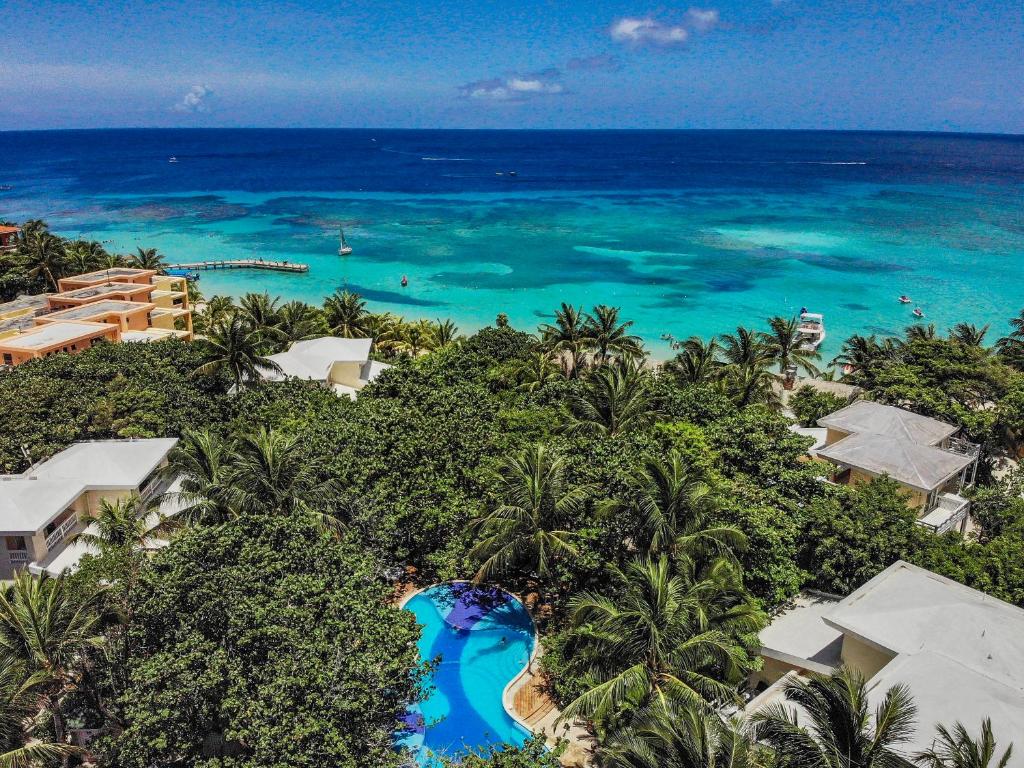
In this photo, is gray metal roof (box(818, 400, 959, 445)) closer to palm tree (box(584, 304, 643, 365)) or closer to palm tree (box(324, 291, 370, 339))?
palm tree (box(584, 304, 643, 365))

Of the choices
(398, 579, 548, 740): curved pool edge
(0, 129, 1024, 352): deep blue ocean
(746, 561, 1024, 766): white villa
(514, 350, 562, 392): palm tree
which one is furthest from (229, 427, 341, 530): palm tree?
(0, 129, 1024, 352): deep blue ocean

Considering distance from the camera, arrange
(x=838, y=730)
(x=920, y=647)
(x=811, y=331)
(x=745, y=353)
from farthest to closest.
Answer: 1. (x=811, y=331)
2. (x=745, y=353)
3. (x=920, y=647)
4. (x=838, y=730)

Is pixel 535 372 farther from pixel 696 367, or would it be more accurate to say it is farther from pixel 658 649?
pixel 658 649

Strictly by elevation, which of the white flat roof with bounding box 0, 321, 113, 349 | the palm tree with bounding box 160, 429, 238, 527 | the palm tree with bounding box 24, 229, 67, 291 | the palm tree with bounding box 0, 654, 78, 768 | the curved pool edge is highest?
the palm tree with bounding box 24, 229, 67, 291

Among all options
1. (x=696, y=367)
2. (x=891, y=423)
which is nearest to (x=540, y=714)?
(x=891, y=423)

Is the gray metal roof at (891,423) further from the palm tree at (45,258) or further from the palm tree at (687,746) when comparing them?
the palm tree at (45,258)

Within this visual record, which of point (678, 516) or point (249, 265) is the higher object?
point (249, 265)

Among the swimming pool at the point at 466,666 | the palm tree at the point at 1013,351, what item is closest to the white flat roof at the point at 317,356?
the swimming pool at the point at 466,666
